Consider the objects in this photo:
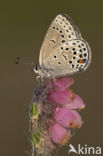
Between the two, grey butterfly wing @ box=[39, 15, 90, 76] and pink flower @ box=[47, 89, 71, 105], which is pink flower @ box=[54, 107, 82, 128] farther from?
grey butterfly wing @ box=[39, 15, 90, 76]

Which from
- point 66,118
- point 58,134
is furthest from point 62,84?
point 58,134

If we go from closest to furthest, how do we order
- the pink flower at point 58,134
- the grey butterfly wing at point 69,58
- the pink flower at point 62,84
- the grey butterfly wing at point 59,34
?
the pink flower at point 58,134
the pink flower at point 62,84
the grey butterfly wing at point 59,34
the grey butterfly wing at point 69,58

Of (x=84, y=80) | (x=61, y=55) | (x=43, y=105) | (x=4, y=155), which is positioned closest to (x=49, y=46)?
(x=61, y=55)

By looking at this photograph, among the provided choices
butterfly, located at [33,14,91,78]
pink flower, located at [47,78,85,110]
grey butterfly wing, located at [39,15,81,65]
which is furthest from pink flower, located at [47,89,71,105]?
grey butterfly wing, located at [39,15,81,65]

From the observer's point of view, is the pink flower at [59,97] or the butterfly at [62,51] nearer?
the pink flower at [59,97]

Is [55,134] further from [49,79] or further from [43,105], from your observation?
[49,79]

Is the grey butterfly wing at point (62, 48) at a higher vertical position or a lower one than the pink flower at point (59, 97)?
higher

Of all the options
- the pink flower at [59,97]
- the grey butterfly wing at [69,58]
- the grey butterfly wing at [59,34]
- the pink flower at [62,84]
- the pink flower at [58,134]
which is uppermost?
the grey butterfly wing at [59,34]

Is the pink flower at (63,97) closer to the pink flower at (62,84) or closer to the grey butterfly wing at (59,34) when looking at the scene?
the pink flower at (62,84)

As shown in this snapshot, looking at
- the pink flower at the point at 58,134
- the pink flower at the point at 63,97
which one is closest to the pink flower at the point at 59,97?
the pink flower at the point at 63,97
